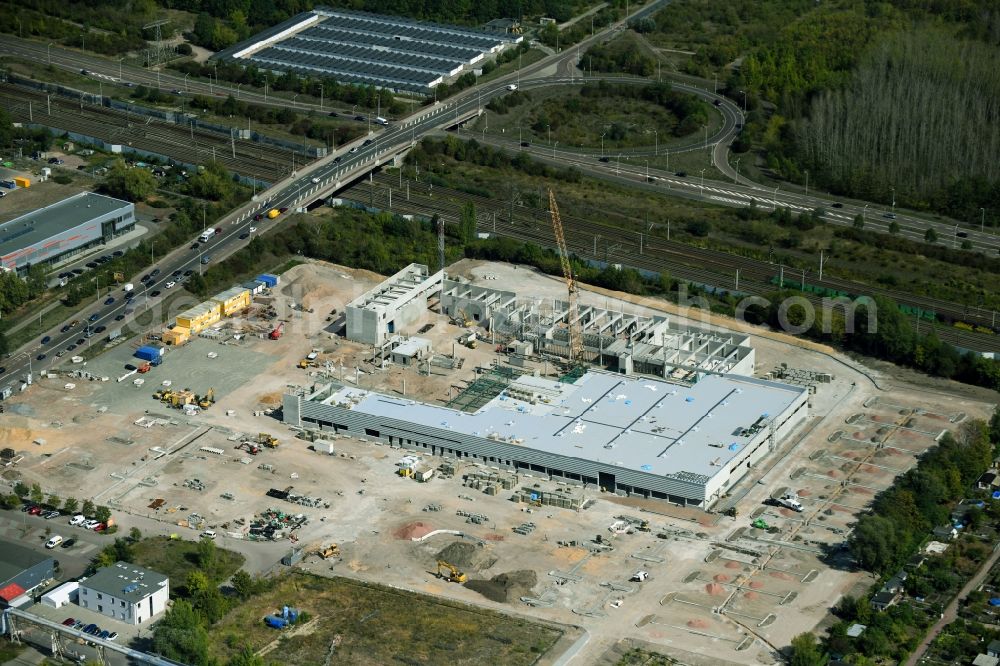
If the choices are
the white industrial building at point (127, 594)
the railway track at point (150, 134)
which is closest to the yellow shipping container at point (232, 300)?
the railway track at point (150, 134)

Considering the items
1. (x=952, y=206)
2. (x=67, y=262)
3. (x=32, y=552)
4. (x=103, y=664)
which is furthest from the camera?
(x=952, y=206)

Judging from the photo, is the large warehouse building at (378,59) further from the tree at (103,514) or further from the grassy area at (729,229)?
the tree at (103,514)

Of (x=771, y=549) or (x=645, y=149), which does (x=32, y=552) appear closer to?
(x=771, y=549)

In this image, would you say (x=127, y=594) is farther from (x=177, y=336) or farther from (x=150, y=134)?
(x=150, y=134)

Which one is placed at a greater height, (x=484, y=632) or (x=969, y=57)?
(x=969, y=57)

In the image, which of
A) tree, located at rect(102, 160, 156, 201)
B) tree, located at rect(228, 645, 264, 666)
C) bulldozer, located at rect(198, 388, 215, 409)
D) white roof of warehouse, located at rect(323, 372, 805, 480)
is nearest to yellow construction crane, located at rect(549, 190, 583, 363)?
white roof of warehouse, located at rect(323, 372, 805, 480)

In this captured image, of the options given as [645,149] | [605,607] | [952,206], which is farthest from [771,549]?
[645,149]

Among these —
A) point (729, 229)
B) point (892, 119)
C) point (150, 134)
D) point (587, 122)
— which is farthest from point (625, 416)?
point (150, 134)
